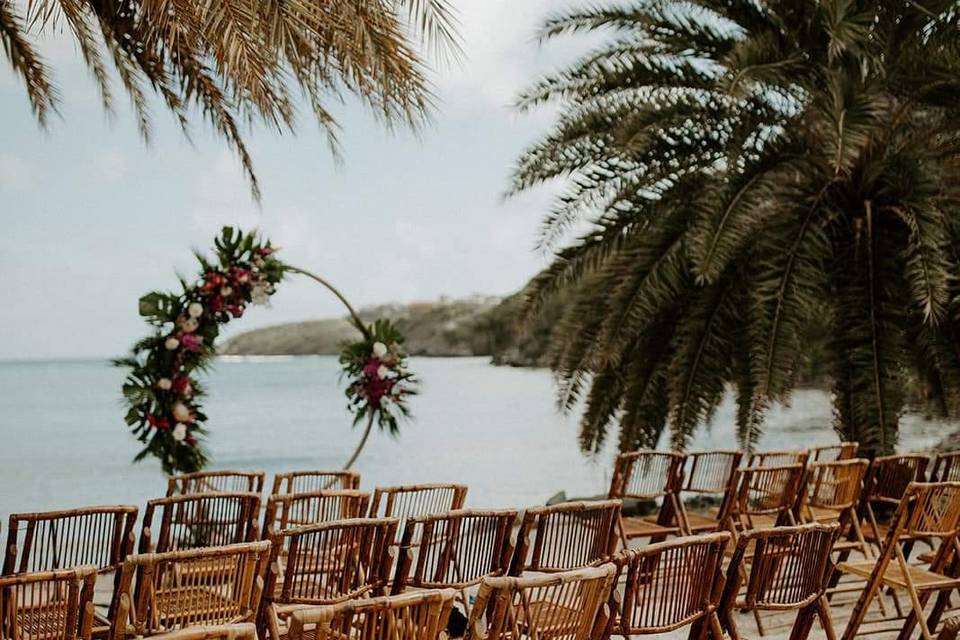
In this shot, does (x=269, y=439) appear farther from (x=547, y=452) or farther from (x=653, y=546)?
(x=653, y=546)

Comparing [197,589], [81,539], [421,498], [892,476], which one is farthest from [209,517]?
[892,476]

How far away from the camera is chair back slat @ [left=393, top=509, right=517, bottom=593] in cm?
429

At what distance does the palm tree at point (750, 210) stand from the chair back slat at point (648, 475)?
2002mm

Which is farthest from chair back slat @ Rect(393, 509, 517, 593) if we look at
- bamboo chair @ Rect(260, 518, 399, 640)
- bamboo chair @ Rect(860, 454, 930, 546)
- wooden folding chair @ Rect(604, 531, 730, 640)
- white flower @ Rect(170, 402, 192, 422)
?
white flower @ Rect(170, 402, 192, 422)

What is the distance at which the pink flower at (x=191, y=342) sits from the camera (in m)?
7.54

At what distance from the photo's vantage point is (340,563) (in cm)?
430

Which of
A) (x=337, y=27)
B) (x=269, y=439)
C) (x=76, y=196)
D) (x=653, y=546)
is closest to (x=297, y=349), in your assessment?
(x=269, y=439)

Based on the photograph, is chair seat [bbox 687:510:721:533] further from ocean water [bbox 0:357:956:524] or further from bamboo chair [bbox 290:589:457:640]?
bamboo chair [bbox 290:589:457:640]

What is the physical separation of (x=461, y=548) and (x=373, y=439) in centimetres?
2801

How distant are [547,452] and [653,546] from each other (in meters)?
19.9

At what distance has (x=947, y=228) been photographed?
8.83m

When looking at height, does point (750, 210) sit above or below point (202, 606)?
above

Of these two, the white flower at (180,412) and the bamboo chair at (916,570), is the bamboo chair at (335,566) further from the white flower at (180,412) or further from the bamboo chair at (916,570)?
the white flower at (180,412)

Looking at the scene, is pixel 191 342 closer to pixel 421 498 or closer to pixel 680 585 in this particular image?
pixel 421 498
